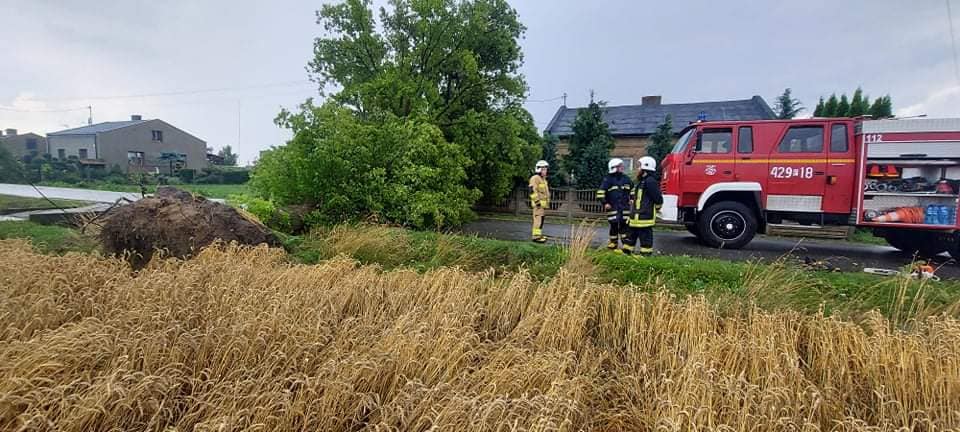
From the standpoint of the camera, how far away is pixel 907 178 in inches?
236

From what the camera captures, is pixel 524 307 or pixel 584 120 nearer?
pixel 524 307

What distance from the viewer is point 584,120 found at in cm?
1570

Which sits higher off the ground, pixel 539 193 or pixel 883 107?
pixel 883 107

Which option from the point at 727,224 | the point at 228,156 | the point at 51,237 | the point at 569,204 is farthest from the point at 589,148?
the point at 228,156

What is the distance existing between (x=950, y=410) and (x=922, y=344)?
57 cm

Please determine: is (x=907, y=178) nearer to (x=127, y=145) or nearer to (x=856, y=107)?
(x=856, y=107)

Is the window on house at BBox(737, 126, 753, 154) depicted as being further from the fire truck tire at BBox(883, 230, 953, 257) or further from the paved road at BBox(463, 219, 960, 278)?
the fire truck tire at BBox(883, 230, 953, 257)

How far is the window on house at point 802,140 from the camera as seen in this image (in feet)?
21.8

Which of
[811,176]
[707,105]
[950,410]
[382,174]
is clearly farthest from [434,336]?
[707,105]

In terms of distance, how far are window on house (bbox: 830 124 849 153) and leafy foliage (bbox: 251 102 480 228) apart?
6.88m

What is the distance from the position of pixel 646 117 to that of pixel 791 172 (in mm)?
16874

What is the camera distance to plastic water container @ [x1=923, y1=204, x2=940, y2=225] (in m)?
5.88

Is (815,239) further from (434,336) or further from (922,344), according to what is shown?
(434,336)

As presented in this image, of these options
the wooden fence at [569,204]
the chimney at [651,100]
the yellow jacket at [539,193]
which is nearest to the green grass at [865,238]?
the wooden fence at [569,204]
